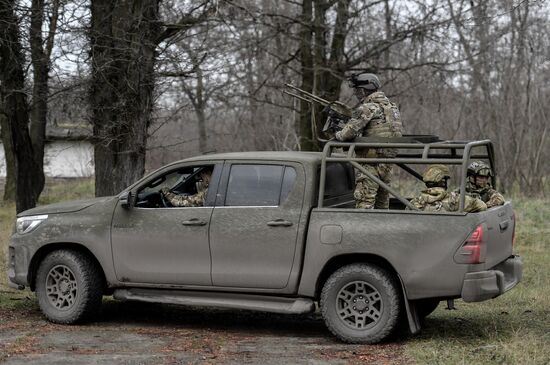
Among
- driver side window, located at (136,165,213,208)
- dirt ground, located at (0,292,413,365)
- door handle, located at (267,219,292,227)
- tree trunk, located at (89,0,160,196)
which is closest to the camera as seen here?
dirt ground, located at (0,292,413,365)

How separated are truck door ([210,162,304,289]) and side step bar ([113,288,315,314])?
141 millimetres

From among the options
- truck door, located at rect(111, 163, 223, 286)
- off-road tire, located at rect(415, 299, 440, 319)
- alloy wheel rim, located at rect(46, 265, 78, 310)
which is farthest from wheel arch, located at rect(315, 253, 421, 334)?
alloy wheel rim, located at rect(46, 265, 78, 310)

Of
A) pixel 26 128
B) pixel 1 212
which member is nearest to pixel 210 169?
pixel 26 128

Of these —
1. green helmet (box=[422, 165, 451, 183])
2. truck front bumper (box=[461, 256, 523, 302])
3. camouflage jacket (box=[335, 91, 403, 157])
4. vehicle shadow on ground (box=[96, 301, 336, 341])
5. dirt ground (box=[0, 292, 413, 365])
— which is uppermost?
camouflage jacket (box=[335, 91, 403, 157])

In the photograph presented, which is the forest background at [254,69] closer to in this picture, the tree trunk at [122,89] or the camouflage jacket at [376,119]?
the tree trunk at [122,89]

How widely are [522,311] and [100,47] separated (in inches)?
293

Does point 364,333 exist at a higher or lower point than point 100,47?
lower

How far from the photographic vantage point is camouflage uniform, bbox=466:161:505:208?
26.9 feet

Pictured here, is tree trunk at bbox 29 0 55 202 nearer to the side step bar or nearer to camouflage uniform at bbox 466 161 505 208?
the side step bar

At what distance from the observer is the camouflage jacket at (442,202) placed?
7.58 meters

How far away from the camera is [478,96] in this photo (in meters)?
26.3

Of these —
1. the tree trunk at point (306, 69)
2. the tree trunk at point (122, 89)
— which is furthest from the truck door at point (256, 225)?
the tree trunk at point (306, 69)

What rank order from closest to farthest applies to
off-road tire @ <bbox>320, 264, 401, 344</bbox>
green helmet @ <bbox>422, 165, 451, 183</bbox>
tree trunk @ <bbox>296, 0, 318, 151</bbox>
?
1. off-road tire @ <bbox>320, 264, 401, 344</bbox>
2. green helmet @ <bbox>422, 165, 451, 183</bbox>
3. tree trunk @ <bbox>296, 0, 318, 151</bbox>

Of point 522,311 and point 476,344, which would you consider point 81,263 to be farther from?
point 522,311
